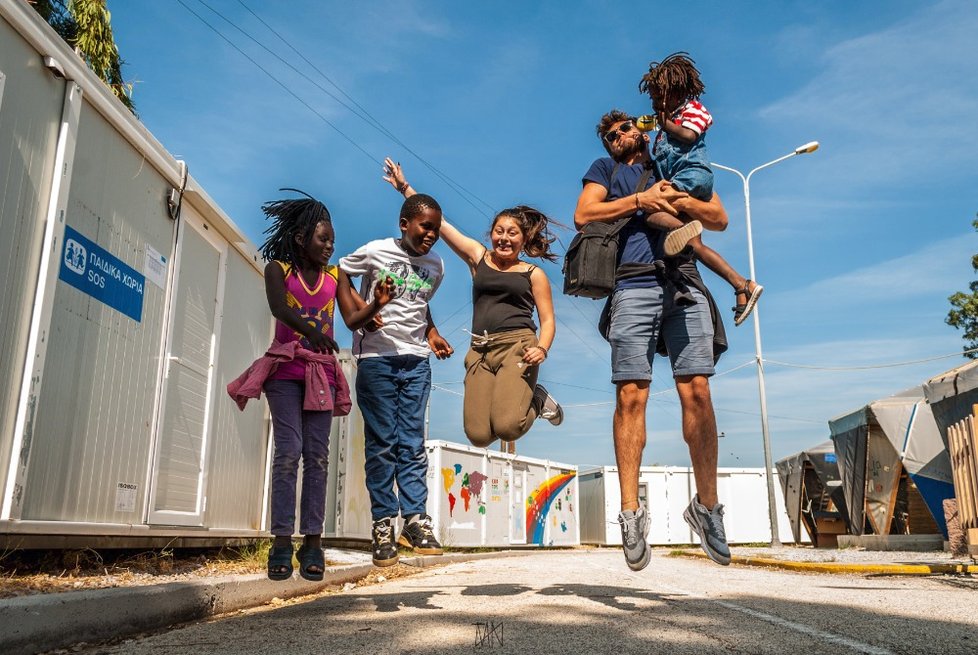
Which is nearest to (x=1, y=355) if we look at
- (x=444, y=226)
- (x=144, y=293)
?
(x=144, y=293)

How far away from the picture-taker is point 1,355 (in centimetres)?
394

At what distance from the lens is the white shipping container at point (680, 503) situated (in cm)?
2567

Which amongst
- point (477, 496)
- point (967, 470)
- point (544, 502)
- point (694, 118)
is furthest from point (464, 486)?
point (694, 118)

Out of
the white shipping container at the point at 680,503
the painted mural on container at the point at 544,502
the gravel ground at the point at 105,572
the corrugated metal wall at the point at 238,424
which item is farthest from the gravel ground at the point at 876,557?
the white shipping container at the point at 680,503

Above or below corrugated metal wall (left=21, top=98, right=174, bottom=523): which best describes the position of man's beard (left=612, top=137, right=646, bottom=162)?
above

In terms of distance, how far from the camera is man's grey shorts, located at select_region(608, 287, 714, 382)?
418 cm

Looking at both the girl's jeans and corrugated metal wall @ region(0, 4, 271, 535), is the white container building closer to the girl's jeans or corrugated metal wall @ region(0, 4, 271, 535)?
corrugated metal wall @ region(0, 4, 271, 535)

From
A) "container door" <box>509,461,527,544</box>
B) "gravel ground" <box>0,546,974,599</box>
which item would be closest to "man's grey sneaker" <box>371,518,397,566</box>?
"gravel ground" <box>0,546,974,599</box>

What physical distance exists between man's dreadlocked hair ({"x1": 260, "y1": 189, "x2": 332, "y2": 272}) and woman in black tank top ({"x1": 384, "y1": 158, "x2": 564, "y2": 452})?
0.52 metres

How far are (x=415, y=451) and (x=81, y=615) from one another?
175 centimetres

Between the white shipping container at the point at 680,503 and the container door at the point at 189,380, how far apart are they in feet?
66.6

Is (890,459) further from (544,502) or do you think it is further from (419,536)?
(419,536)

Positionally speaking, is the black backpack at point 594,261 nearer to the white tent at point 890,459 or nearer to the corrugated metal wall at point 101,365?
the corrugated metal wall at point 101,365

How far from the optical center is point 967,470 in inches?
315
